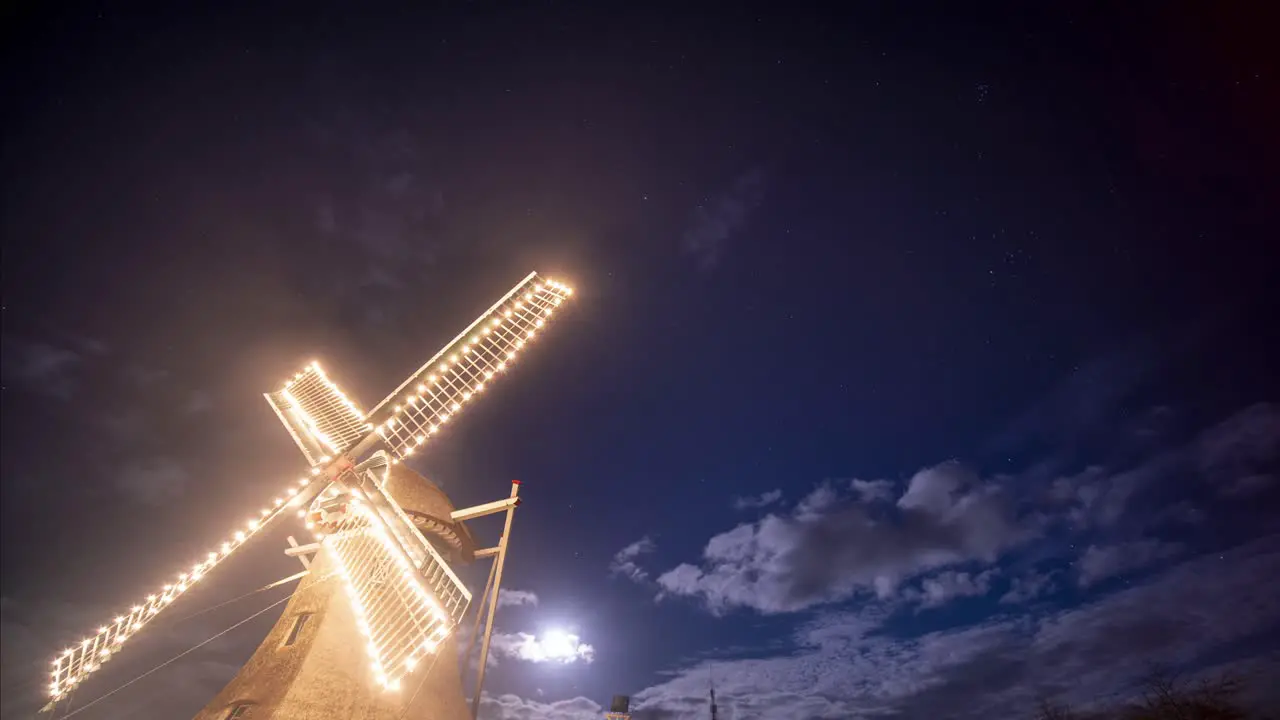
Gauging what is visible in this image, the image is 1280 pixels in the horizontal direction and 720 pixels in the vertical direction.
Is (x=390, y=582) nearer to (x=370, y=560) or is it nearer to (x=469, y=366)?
(x=370, y=560)

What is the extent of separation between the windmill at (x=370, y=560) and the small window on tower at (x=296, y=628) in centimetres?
3

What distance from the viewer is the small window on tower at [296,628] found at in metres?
11.0

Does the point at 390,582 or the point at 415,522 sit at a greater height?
the point at 415,522

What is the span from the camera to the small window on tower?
1103cm

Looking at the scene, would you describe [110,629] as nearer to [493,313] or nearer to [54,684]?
[54,684]

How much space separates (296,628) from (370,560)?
210cm

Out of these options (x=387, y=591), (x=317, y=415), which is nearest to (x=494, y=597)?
(x=387, y=591)

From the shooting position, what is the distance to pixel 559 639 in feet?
60.4

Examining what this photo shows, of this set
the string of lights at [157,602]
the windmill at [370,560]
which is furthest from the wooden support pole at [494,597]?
the string of lights at [157,602]

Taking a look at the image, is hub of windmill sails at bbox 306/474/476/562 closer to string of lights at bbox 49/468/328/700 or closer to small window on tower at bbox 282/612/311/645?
string of lights at bbox 49/468/328/700

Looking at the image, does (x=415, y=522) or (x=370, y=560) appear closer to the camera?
(x=370, y=560)

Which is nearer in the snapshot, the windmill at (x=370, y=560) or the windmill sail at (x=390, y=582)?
the windmill sail at (x=390, y=582)

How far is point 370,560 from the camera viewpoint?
11.5m

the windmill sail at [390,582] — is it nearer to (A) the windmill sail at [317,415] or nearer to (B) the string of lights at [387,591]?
(B) the string of lights at [387,591]
